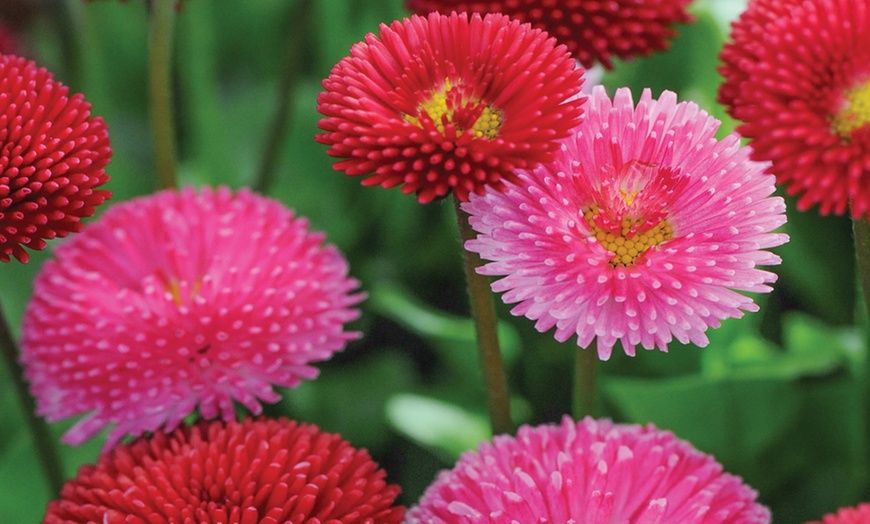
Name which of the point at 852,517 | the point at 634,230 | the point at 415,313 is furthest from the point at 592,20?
the point at 415,313

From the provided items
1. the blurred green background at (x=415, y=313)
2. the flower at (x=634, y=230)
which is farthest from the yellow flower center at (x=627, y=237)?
the blurred green background at (x=415, y=313)

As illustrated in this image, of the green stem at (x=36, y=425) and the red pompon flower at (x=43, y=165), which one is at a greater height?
the red pompon flower at (x=43, y=165)

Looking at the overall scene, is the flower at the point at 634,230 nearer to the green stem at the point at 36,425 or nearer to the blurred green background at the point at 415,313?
the blurred green background at the point at 415,313

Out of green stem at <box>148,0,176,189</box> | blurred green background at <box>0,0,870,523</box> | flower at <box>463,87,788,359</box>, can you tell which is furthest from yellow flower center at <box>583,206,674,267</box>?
green stem at <box>148,0,176,189</box>

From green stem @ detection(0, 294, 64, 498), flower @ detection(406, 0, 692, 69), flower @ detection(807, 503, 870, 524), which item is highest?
flower @ detection(406, 0, 692, 69)

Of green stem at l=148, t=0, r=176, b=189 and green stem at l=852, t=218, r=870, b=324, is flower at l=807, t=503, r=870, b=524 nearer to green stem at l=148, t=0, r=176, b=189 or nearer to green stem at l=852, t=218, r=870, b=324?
green stem at l=852, t=218, r=870, b=324

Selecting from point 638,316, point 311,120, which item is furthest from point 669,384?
point 311,120

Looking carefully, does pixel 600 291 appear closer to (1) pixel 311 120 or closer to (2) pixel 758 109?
(2) pixel 758 109
